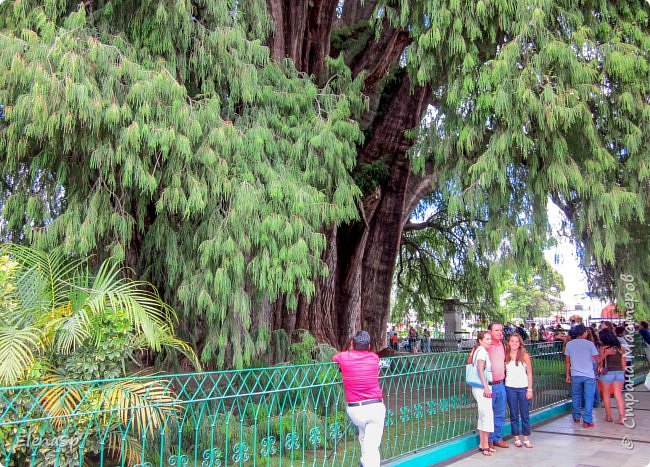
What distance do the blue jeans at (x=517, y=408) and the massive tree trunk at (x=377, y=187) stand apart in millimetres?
3340

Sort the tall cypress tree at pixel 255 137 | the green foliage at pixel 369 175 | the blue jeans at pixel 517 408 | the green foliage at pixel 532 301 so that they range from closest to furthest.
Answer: the tall cypress tree at pixel 255 137 < the blue jeans at pixel 517 408 < the green foliage at pixel 369 175 < the green foliage at pixel 532 301

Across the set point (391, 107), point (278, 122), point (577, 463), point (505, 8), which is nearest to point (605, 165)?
point (505, 8)

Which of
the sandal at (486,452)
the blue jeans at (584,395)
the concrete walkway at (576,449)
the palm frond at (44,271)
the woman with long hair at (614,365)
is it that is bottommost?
the concrete walkway at (576,449)

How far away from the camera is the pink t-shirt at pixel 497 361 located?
7.25m

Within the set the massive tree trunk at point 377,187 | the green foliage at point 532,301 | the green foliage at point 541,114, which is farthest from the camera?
the green foliage at point 532,301

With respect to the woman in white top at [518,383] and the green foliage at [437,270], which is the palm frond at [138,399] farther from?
the green foliage at [437,270]

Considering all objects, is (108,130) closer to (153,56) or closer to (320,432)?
(153,56)

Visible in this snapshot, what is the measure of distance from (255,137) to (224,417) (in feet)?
10.3

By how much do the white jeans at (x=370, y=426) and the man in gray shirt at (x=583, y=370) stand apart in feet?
16.5

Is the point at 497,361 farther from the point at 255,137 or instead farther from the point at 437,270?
the point at 437,270

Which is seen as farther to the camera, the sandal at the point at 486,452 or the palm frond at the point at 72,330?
the sandal at the point at 486,452

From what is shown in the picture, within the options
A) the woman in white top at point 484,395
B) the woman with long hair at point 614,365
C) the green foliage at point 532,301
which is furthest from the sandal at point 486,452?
the green foliage at point 532,301

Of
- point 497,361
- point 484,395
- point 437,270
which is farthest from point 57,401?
point 437,270

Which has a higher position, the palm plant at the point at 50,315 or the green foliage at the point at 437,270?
the green foliage at the point at 437,270
